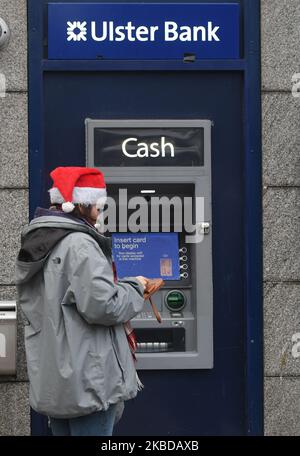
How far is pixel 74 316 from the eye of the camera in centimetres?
371

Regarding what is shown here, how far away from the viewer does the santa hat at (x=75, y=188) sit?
3.86 meters

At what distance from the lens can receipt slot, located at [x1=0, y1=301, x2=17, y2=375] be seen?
501 cm

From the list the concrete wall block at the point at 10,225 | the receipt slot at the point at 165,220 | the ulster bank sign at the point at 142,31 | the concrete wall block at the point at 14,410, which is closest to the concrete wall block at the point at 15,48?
the ulster bank sign at the point at 142,31

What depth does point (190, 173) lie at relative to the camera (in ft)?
17.1

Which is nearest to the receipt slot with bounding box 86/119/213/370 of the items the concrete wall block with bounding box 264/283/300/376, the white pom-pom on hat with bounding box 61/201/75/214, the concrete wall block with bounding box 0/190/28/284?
the concrete wall block with bounding box 264/283/300/376

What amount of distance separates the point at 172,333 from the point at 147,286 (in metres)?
1.30

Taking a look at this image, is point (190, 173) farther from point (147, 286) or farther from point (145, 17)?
point (147, 286)

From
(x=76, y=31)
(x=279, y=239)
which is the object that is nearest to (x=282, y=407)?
(x=279, y=239)

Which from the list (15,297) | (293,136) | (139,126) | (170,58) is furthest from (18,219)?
(293,136)

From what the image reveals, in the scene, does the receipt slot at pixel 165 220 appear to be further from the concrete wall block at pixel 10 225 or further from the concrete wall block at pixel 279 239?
the concrete wall block at pixel 10 225

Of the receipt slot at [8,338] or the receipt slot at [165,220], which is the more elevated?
the receipt slot at [165,220]

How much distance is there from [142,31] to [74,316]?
2301 millimetres
